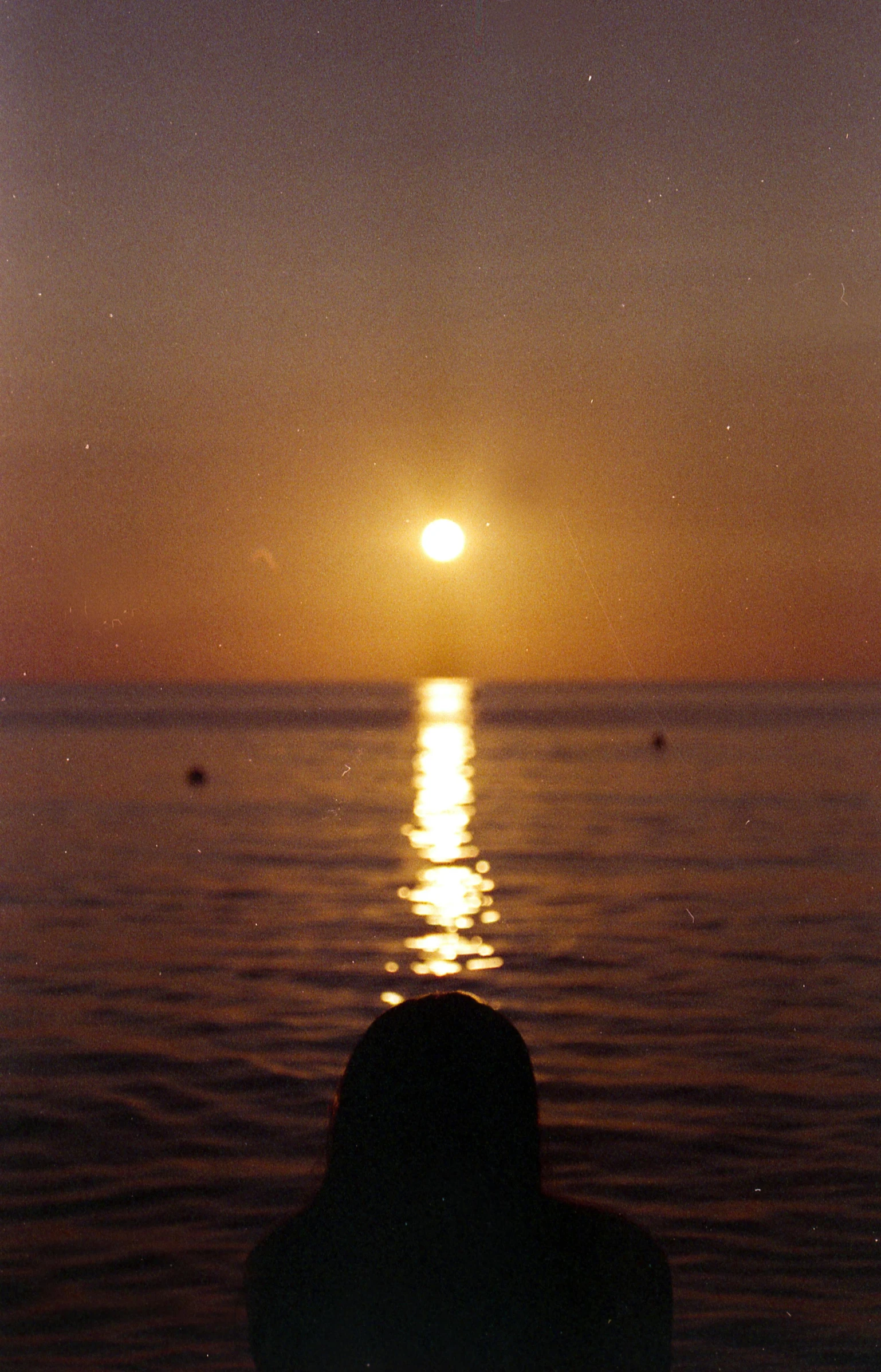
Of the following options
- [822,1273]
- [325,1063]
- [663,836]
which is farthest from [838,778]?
[822,1273]

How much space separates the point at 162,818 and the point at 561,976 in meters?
15.6

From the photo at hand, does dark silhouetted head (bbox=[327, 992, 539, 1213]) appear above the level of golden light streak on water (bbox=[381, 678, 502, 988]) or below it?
below

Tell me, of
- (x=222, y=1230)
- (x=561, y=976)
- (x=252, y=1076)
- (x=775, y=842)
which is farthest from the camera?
(x=775, y=842)

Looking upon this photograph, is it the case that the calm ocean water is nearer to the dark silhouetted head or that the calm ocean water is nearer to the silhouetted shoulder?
the dark silhouetted head

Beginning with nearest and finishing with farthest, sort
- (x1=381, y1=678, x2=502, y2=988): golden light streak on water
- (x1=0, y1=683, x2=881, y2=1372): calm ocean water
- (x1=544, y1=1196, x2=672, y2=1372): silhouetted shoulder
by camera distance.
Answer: (x1=544, y1=1196, x2=672, y2=1372): silhouetted shoulder < (x1=0, y1=683, x2=881, y2=1372): calm ocean water < (x1=381, y1=678, x2=502, y2=988): golden light streak on water

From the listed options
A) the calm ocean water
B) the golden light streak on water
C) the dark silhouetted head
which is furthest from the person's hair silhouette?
the golden light streak on water

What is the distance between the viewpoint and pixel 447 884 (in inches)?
715

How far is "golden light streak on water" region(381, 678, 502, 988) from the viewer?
42.4ft

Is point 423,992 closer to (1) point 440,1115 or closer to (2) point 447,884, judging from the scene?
(2) point 447,884

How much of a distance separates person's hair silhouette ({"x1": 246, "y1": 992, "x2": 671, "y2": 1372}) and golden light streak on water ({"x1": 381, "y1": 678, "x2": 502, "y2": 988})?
5418 mm

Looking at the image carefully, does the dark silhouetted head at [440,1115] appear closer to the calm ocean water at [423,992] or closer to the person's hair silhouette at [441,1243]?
the person's hair silhouette at [441,1243]

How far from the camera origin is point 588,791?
3275 centimetres

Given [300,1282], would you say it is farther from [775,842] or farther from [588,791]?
[588,791]

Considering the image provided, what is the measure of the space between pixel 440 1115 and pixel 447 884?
15.9 meters
